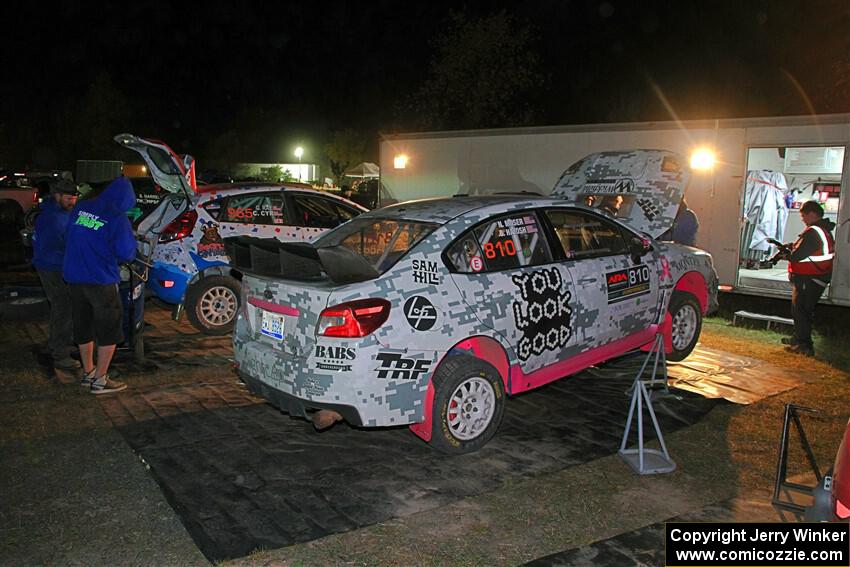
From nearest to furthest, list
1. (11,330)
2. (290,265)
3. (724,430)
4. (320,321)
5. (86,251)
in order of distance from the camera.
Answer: (320,321) → (290,265) → (724,430) → (86,251) → (11,330)

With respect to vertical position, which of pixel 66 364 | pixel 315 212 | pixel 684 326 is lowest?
pixel 66 364

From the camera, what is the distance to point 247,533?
3732mm

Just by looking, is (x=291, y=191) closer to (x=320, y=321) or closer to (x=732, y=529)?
(x=320, y=321)

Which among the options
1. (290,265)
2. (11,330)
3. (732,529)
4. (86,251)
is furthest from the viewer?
(11,330)

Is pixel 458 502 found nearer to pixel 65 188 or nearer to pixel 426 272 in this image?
pixel 426 272

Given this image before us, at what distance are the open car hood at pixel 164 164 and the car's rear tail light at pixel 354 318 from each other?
4.34m

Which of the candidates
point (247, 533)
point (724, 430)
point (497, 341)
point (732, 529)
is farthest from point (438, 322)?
point (724, 430)

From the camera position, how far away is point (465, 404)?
4.72 m

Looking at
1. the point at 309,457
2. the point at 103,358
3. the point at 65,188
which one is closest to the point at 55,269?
the point at 65,188

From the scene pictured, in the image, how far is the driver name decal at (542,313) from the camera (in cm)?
498

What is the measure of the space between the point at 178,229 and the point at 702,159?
7146 millimetres

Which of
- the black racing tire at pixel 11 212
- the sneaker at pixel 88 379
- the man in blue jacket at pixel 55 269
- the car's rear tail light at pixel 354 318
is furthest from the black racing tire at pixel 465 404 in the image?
the black racing tire at pixel 11 212

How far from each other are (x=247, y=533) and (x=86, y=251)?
10.4ft

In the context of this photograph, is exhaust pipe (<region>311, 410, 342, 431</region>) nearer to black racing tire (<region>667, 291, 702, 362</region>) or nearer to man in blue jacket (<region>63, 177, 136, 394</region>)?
man in blue jacket (<region>63, 177, 136, 394</region>)
